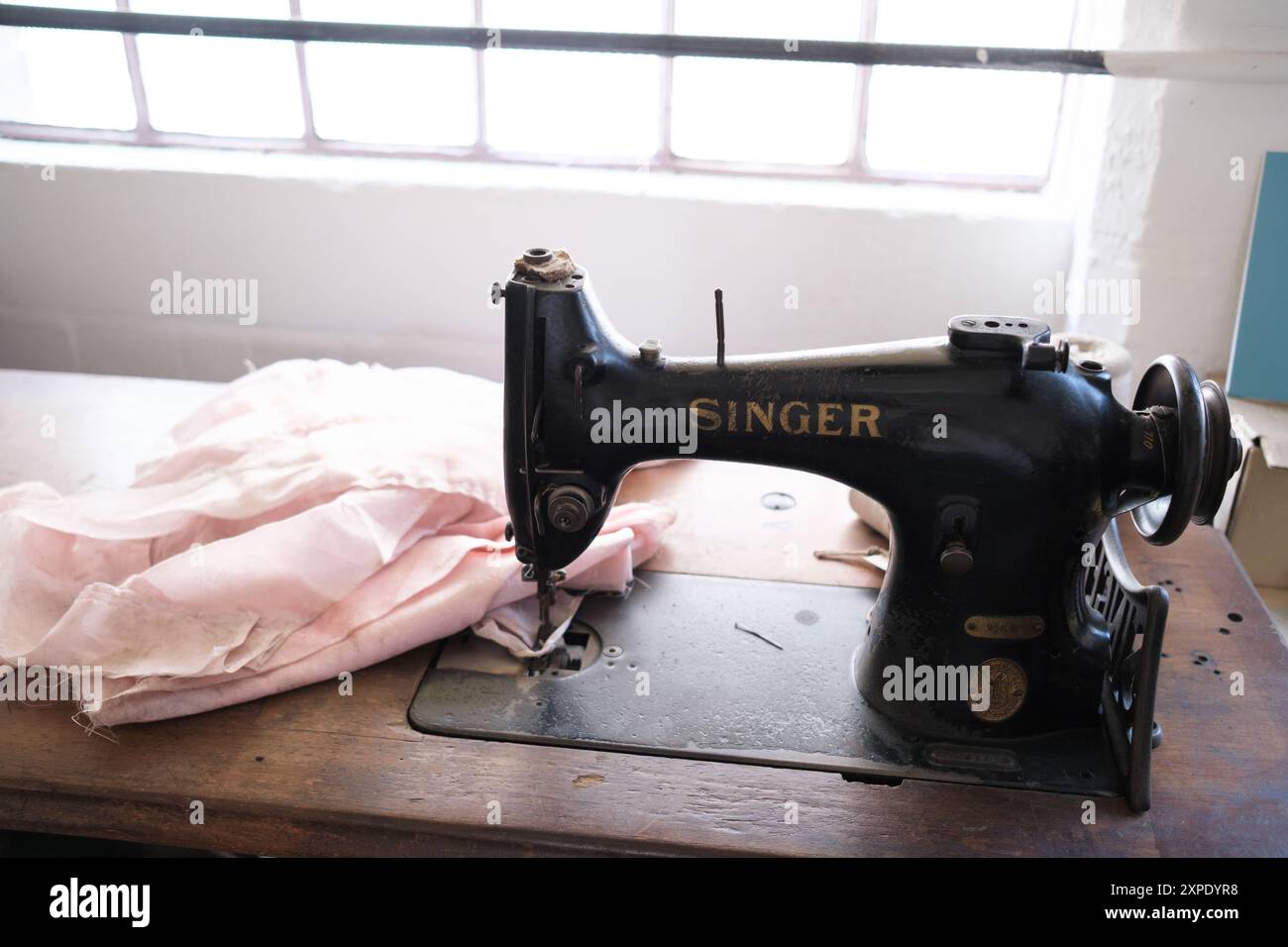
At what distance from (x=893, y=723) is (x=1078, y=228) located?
1.64 m

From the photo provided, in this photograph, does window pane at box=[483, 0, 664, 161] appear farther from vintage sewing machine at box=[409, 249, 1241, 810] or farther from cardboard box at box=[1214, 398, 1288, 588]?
vintage sewing machine at box=[409, 249, 1241, 810]

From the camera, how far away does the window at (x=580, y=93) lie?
8.77ft

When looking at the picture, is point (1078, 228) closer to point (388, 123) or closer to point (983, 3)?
point (983, 3)

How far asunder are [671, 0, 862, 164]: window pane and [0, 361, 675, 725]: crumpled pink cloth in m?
1.42

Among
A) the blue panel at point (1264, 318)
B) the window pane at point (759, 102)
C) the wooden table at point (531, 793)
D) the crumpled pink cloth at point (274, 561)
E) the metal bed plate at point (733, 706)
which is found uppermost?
the window pane at point (759, 102)

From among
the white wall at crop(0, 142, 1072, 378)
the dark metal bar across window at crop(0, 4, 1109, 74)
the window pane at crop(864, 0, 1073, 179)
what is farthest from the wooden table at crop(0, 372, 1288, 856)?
the window pane at crop(864, 0, 1073, 179)

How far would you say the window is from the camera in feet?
8.77

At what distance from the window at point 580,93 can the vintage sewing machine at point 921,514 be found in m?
1.66

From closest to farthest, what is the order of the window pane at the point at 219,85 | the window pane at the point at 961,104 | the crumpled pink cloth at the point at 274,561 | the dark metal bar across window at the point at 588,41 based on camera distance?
the crumpled pink cloth at the point at 274,561 < the dark metal bar across window at the point at 588,41 < the window pane at the point at 961,104 < the window pane at the point at 219,85

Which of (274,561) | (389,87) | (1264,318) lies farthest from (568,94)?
(274,561)

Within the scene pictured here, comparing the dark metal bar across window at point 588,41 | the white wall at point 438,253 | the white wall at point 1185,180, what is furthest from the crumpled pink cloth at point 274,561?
the white wall at point 1185,180

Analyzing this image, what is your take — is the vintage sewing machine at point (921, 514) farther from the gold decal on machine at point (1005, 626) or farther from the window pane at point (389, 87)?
the window pane at point (389, 87)

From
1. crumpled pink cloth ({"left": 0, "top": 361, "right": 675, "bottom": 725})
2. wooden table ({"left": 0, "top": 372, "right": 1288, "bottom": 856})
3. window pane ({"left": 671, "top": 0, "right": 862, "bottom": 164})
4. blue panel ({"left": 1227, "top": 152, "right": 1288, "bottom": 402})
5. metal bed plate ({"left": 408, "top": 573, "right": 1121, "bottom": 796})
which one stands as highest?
window pane ({"left": 671, "top": 0, "right": 862, "bottom": 164})

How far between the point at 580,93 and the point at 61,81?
1.44 metres
